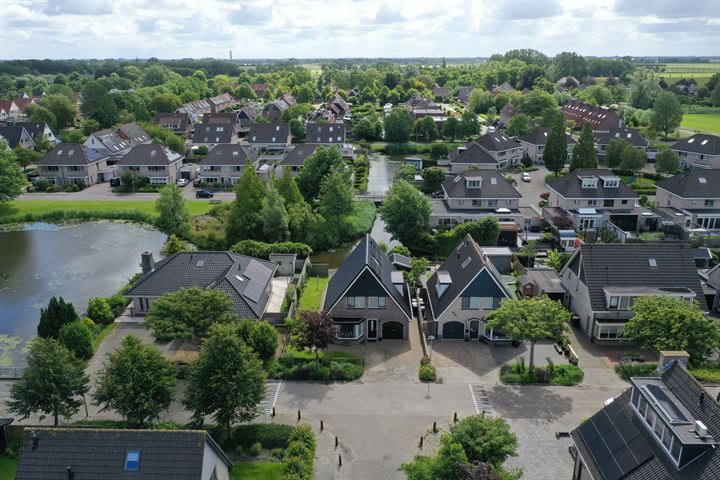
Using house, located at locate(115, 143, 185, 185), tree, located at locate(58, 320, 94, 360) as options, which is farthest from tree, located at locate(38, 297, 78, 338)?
house, located at locate(115, 143, 185, 185)

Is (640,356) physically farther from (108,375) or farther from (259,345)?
(108,375)

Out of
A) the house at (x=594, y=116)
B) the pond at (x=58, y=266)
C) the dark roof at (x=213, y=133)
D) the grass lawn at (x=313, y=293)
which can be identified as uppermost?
the house at (x=594, y=116)

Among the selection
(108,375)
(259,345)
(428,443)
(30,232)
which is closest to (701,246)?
(428,443)

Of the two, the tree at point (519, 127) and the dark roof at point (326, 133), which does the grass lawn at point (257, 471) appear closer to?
the dark roof at point (326, 133)

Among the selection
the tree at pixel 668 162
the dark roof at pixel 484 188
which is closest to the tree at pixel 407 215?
the dark roof at pixel 484 188

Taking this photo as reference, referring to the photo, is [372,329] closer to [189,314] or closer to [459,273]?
[459,273]

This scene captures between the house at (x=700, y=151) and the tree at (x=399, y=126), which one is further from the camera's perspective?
the tree at (x=399, y=126)

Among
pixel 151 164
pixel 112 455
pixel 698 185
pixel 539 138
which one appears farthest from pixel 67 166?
pixel 698 185
